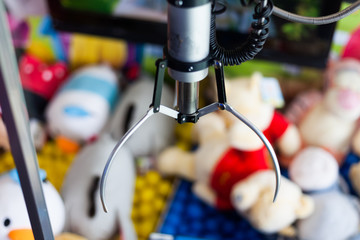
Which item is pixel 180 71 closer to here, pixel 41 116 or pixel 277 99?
pixel 277 99

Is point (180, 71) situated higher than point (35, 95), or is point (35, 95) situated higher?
point (180, 71)

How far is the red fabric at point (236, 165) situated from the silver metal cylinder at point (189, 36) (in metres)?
0.50

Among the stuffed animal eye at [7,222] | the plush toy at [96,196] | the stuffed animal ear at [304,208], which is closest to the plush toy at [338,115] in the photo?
the stuffed animal ear at [304,208]

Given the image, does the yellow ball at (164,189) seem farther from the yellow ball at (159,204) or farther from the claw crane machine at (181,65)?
the claw crane machine at (181,65)

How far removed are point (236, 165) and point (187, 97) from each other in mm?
497

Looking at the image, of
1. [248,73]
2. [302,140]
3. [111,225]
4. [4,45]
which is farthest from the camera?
[248,73]

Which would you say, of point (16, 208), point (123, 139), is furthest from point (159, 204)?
point (123, 139)

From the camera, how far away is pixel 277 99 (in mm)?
914

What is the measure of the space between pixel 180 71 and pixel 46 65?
2.94ft

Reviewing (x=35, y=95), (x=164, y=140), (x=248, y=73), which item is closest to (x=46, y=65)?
(x=35, y=95)

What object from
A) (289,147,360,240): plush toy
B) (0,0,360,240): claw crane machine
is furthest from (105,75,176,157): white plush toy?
(0,0,360,240): claw crane machine

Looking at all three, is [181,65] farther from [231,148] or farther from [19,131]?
[231,148]

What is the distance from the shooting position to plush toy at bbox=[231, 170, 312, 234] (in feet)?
2.88

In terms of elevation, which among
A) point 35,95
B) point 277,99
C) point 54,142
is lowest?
point 54,142
